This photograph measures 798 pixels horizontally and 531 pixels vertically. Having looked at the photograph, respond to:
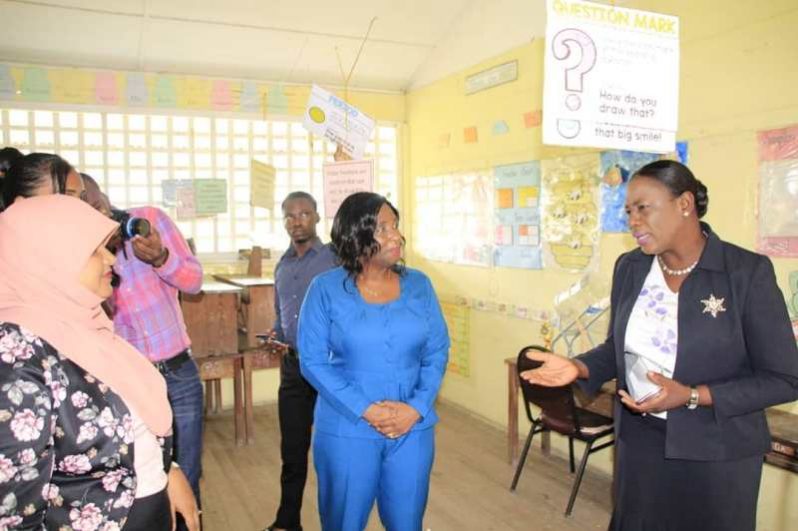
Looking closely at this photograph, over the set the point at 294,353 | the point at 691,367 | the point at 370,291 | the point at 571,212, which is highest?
the point at 571,212

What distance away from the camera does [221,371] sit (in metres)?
4.23

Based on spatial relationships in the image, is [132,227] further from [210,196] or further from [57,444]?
[210,196]

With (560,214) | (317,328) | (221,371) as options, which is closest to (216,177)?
(221,371)

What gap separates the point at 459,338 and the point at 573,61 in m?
3.24

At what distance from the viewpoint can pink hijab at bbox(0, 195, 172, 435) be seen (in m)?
1.12

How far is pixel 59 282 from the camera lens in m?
1.15

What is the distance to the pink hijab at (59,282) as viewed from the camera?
1.12 metres

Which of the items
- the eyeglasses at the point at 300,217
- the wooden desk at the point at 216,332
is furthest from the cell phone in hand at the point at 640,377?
the wooden desk at the point at 216,332

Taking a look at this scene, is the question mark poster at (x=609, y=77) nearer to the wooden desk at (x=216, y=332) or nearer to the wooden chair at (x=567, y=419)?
the wooden chair at (x=567, y=419)

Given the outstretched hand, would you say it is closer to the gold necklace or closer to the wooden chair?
the gold necklace

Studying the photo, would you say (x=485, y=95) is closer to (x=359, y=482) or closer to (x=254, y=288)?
(x=254, y=288)

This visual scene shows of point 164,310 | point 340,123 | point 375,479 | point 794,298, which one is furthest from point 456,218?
point 375,479

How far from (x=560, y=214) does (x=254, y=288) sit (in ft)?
6.91

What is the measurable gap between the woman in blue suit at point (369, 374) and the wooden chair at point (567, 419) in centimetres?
131
